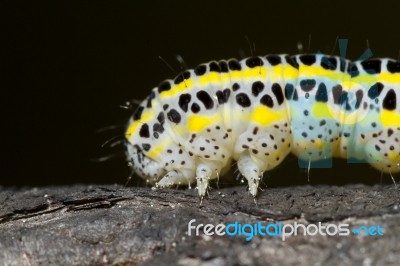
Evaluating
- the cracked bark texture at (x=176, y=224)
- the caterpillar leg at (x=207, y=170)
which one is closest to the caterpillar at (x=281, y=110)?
the caterpillar leg at (x=207, y=170)

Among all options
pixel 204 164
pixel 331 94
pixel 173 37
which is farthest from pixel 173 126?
pixel 173 37

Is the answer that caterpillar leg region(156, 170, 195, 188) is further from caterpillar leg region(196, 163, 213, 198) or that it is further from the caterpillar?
caterpillar leg region(196, 163, 213, 198)

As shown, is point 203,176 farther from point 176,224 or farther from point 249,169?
point 176,224

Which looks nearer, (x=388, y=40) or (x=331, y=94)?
(x=331, y=94)

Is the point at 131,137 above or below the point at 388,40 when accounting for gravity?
below

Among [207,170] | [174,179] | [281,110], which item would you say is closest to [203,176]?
[207,170]

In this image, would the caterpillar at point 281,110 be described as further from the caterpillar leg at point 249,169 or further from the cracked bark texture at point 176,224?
the cracked bark texture at point 176,224

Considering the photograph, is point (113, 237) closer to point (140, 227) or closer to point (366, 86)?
point (140, 227)
